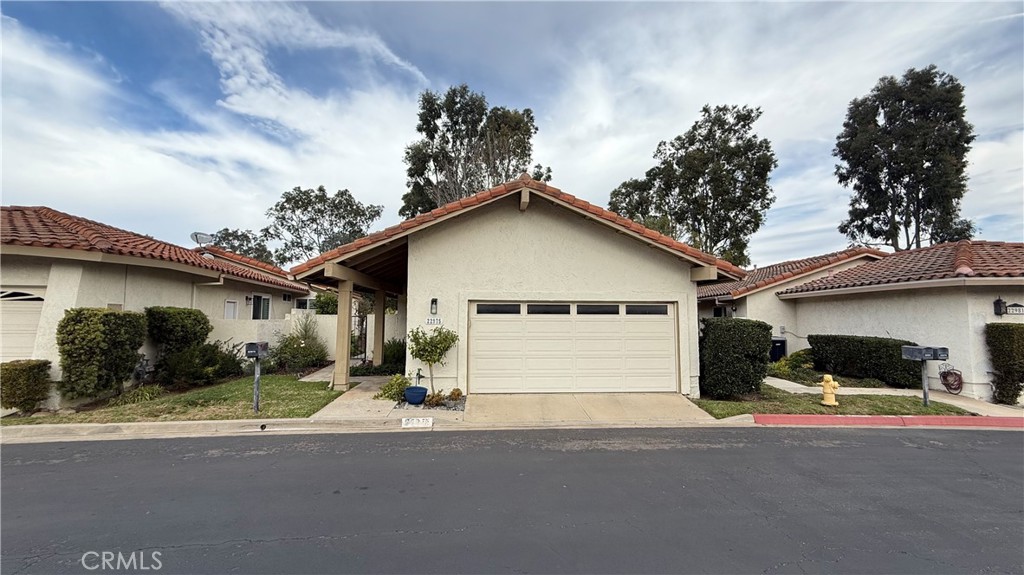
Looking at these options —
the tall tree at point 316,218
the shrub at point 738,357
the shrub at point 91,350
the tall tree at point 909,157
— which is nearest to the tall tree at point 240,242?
the tall tree at point 316,218

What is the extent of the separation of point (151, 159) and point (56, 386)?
911 centimetres

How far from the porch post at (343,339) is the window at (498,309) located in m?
3.26

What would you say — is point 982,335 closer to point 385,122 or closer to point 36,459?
point 36,459

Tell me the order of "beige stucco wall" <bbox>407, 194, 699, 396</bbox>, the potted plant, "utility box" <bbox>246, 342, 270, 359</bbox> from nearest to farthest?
"utility box" <bbox>246, 342, 270, 359</bbox>, the potted plant, "beige stucco wall" <bbox>407, 194, 699, 396</bbox>

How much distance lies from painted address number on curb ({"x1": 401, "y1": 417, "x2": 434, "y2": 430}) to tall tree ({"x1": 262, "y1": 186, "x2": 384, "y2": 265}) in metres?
30.6

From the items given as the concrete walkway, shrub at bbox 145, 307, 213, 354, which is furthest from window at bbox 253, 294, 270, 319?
the concrete walkway

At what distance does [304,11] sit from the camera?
11.2 meters

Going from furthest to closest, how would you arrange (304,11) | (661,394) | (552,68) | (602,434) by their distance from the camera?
(552,68) → (304,11) → (661,394) → (602,434)

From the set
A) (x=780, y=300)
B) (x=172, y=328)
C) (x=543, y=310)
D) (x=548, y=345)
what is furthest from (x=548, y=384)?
(x=780, y=300)

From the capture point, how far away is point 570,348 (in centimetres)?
967

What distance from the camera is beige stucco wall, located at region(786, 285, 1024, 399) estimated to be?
9656 millimetres

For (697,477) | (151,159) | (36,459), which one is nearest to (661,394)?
(697,477)

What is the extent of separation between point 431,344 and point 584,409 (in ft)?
11.4

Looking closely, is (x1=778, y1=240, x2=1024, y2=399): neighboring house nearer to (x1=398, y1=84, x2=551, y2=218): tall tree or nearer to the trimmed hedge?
the trimmed hedge
